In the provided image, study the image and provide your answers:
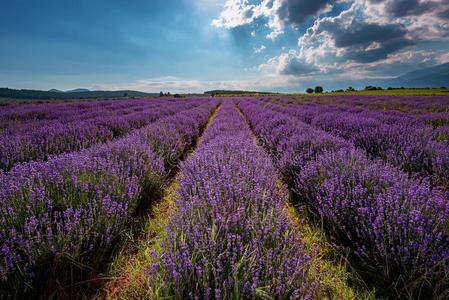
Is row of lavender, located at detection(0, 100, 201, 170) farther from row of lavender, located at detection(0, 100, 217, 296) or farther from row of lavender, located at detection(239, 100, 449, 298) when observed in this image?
row of lavender, located at detection(239, 100, 449, 298)

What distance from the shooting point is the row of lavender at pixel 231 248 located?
932mm

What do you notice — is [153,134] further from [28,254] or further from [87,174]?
[28,254]

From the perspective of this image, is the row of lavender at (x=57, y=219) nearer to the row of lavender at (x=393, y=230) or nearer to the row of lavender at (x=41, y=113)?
the row of lavender at (x=393, y=230)

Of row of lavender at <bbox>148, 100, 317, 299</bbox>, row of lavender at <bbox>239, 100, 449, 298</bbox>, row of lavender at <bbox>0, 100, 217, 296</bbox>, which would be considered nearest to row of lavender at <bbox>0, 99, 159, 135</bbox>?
row of lavender at <bbox>0, 100, 217, 296</bbox>

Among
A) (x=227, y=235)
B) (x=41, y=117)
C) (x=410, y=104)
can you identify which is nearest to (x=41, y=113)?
(x=41, y=117)

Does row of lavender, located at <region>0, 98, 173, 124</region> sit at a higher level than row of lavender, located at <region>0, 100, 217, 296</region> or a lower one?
higher

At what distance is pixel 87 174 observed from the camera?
1888mm

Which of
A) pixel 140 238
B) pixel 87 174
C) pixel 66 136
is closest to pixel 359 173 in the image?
pixel 140 238

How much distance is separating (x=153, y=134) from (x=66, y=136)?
1.72 m

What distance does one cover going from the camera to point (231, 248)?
1216mm

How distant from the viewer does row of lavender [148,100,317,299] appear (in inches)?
36.7

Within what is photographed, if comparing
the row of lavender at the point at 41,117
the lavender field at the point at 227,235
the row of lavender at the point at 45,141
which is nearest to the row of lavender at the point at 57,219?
the lavender field at the point at 227,235

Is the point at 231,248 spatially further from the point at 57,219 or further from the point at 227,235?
the point at 57,219

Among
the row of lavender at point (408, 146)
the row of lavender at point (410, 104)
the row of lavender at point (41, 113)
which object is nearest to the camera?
the row of lavender at point (408, 146)
